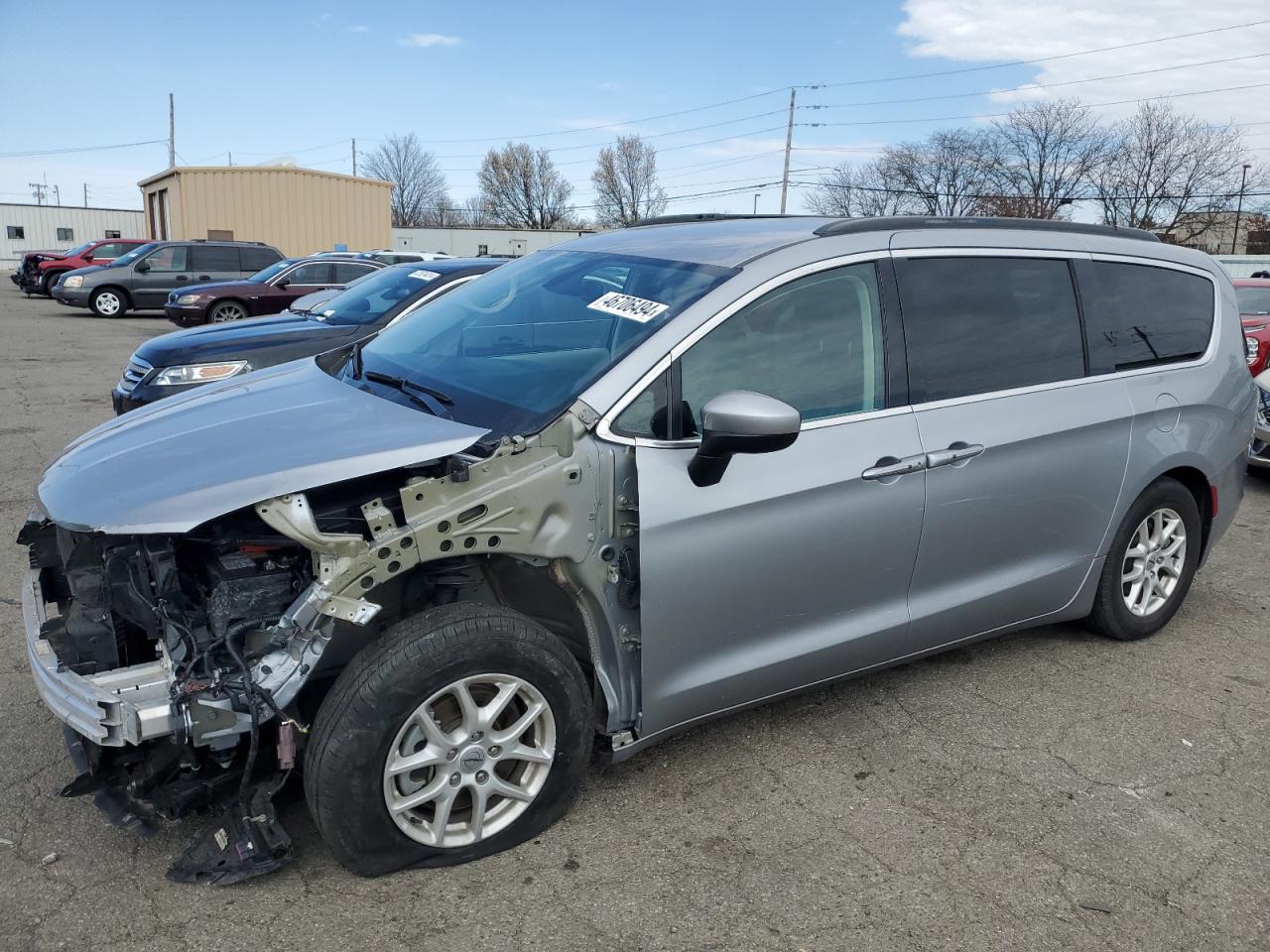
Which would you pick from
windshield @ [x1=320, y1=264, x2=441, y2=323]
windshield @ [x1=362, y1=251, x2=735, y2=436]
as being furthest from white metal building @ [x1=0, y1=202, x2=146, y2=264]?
windshield @ [x1=362, y1=251, x2=735, y2=436]

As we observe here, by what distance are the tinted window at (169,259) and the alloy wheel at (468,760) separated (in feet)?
69.8

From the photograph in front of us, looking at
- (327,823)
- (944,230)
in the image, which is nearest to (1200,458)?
(944,230)

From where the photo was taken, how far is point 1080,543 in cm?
394

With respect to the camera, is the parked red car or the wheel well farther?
the parked red car

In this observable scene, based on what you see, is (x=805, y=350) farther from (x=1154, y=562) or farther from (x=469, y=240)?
(x=469, y=240)

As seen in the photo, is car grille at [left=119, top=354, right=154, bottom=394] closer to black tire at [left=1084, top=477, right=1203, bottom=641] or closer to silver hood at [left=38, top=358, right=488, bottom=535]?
silver hood at [left=38, top=358, right=488, bottom=535]

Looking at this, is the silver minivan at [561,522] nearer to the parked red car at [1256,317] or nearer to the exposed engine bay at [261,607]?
the exposed engine bay at [261,607]

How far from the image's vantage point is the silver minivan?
255 centimetres

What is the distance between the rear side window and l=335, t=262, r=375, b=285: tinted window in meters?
14.9

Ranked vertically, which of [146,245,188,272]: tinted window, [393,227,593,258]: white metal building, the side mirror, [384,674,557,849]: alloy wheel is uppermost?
[393,227,593,258]: white metal building

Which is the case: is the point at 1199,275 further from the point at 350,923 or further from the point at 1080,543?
the point at 350,923

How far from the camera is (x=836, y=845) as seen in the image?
2.93 m

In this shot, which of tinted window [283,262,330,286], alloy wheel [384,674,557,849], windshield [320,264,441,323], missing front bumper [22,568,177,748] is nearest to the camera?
missing front bumper [22,568,177,748]

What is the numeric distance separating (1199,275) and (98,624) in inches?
175
